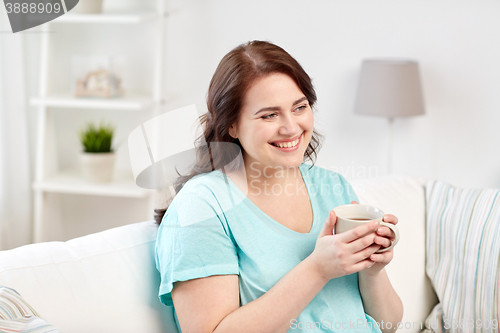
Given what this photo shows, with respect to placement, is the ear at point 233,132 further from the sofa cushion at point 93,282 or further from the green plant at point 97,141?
the green plant at point 97,141

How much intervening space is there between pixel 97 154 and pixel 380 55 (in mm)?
1514

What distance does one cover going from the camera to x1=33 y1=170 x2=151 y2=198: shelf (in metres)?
2.39

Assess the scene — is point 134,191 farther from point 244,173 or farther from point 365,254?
point 365,254

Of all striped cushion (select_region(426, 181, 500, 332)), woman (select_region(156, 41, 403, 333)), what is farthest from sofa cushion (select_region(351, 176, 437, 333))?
woman (select_region(156, 41, 403, 333))

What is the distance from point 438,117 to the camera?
2.47m

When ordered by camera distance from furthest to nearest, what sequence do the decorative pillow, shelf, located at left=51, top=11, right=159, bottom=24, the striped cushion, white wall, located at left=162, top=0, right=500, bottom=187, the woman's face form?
1. white wall, located at left=162, top=0, right=500, bottom=187
2. shelf, located at left=51, top=11, right=159, bottom=24
3. the striped cushion
4. the woman's face
5. the decorative pillow

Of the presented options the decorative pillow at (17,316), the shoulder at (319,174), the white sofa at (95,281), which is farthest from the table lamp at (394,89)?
the decorative pillow at (17,316)

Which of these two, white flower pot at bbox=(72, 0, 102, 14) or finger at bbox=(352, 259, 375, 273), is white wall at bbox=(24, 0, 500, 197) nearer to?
white flower pot at bbox=(72, 0, 102, 14)

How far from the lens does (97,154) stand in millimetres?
2379

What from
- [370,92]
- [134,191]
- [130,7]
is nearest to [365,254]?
A: [370,92]

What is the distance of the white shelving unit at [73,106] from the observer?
7.60 ft

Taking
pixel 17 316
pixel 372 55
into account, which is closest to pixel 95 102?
pixel 372 55

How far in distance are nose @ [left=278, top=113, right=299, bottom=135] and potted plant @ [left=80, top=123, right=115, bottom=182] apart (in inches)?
63.0

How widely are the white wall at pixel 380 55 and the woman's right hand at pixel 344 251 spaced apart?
1.52 meters
